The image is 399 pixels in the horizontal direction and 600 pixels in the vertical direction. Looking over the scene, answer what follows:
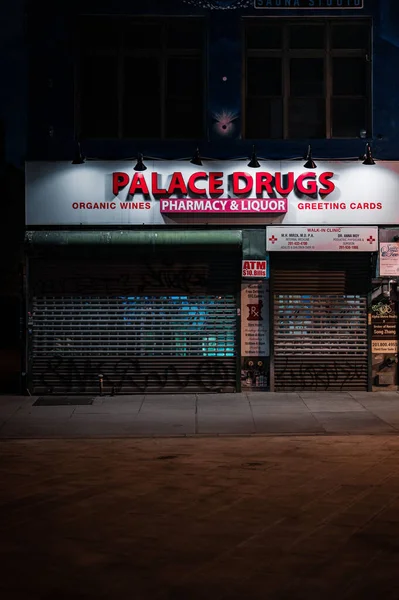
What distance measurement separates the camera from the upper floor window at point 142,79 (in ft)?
59.8

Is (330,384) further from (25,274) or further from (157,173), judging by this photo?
(25,274)

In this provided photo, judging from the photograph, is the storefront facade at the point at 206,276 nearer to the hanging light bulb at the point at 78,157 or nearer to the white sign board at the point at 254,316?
the white sign board at the point at 254,316

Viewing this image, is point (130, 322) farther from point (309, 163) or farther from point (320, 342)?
point (309, 163)

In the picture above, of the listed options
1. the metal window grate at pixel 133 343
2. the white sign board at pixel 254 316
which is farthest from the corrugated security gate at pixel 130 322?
the white sign board at pixel 254 316

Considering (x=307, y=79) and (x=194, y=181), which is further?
(x=307, y=79)

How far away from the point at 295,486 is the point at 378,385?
9.26 m

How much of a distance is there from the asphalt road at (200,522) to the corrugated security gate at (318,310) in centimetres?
586

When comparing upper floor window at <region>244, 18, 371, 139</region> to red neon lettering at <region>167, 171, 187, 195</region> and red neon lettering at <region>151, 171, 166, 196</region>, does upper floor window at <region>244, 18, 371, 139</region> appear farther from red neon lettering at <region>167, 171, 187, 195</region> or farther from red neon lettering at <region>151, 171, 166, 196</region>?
red neon lettering at <region>151, 171, 166, 196</region>

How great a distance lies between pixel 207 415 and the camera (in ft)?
50.1

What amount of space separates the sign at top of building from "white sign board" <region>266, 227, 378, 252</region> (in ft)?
16.1

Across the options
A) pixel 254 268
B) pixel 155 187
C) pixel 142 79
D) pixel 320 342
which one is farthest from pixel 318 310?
pixel 142 79

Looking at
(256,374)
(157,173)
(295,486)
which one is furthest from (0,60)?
(295,486)

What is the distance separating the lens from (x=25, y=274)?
17.8 m

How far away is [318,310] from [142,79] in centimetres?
652
